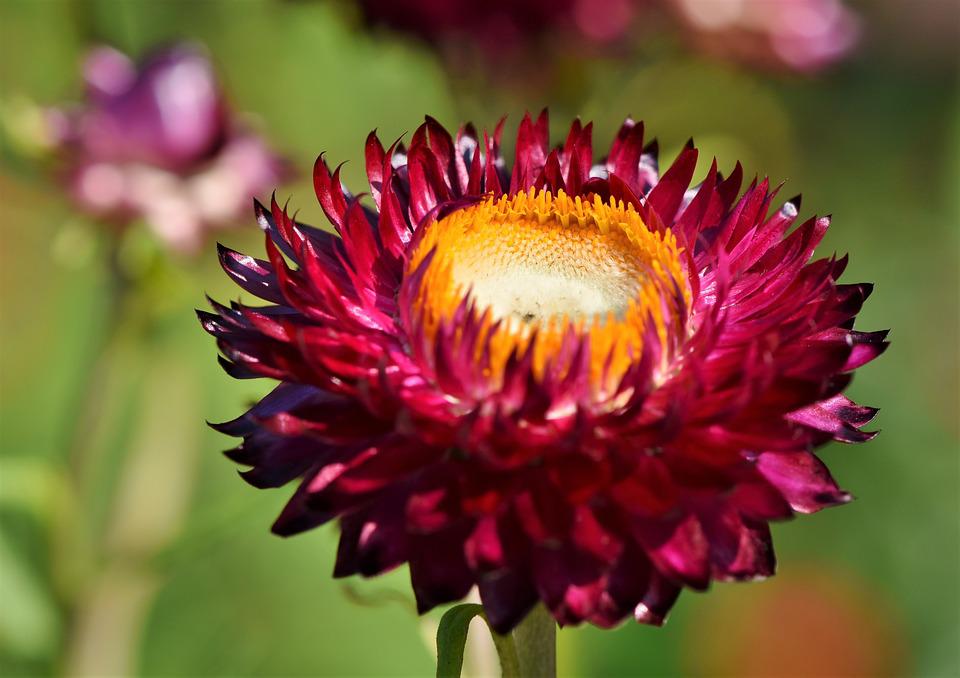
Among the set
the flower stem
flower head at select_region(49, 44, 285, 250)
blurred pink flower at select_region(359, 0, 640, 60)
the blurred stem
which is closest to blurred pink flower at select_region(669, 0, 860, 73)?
blurred pink flower at select_region(359, 0, 640, 60)

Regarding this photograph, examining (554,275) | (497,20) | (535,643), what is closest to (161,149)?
(497,20)

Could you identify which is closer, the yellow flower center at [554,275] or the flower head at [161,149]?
the yellow flower center at [554,275]

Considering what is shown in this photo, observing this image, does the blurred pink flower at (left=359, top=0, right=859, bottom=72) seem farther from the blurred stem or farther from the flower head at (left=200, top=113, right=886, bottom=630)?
the flower head at (left=200, top=113, right=886, bottom=630)

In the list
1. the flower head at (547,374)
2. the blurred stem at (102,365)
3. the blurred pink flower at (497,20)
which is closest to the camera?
the flower head at (547,374)

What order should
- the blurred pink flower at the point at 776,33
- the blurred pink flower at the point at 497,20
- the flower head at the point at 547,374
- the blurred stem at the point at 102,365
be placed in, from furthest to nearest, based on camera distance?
the blurred pink flower at the point at 776,33, the blurred pink flower at the point at 497,20, the blurred stem at the point at 102,365, the flower head at the point at 547,374

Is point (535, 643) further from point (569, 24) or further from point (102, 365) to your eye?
point (569, 24)

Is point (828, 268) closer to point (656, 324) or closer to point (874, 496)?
point (656, 324)

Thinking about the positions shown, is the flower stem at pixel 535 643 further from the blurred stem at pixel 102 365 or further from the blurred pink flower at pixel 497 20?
the blurred pink flower at pixel 497 20

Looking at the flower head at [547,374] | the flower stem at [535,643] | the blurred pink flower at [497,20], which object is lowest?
the flower stem at [535,643]

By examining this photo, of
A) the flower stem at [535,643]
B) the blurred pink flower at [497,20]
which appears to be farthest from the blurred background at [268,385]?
the flower stem at [535,643]
